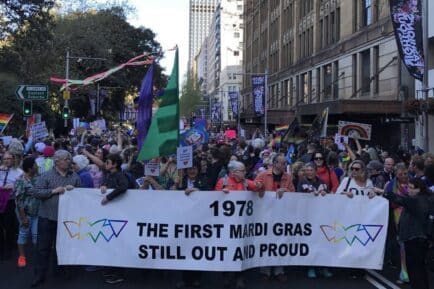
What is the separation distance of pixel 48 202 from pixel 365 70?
25.4 meters

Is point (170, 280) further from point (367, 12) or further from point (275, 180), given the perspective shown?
point (367, 12)

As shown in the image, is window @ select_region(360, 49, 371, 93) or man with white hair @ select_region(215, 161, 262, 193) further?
window @ select_region(360, 49, 371, 93)

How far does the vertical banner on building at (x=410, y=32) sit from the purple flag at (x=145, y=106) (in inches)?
432

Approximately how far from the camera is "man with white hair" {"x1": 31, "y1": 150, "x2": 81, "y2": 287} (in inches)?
295

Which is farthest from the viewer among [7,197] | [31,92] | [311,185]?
[31,92]

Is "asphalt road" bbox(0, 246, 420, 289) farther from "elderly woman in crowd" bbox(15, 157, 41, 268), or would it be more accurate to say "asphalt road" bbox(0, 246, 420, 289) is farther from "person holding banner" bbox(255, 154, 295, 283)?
"elderly woman in crowd" bbox(15, 157, 41, 268)

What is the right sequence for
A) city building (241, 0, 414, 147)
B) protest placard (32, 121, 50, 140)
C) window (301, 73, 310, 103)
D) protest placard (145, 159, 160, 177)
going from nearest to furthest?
protest placard (145, 159, 160, 177)
protest placard (32, 121, 50, 140)
city building (241, 0, 414, 147)
window (301, 73, 310, 103)

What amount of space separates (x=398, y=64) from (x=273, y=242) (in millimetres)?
19610

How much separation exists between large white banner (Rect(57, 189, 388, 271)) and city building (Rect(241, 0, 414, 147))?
12.8 meters

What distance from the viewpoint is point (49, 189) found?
7.55 m

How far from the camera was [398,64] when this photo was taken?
1001 inches

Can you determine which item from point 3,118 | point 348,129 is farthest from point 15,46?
point 348,129

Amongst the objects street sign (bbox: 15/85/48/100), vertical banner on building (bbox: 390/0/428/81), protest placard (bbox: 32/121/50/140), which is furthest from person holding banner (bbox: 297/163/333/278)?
street sign (bbox: 15/85/48/100)

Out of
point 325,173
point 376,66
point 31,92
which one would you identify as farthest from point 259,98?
point 325,173
